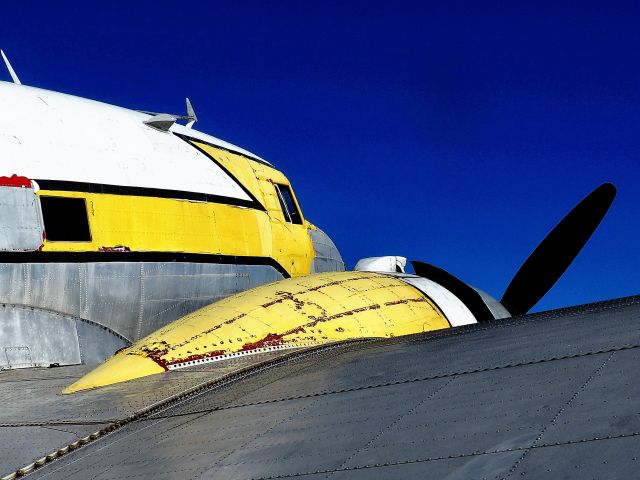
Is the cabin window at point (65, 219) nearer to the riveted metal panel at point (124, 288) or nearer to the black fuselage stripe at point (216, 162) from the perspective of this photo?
the riveted metal panel at point (124, 288)

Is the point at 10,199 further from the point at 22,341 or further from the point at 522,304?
the point at 522,304

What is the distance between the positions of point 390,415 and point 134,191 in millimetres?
9272

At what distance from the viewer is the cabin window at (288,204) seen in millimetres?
16047

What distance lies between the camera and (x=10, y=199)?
Answer: 10539mm

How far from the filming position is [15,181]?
419 inches

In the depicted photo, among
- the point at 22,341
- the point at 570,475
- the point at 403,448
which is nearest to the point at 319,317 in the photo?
the point at 22,341

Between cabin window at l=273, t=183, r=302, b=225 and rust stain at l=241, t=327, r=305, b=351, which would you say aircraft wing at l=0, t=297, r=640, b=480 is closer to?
rust stain at l=241, t=327, r=305, b=351

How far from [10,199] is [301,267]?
6923 mm

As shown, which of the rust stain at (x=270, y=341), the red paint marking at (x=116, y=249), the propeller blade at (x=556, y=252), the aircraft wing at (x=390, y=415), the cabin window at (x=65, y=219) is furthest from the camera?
the propeller blade at (x=556, y=252)

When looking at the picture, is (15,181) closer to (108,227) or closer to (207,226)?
(108,227)

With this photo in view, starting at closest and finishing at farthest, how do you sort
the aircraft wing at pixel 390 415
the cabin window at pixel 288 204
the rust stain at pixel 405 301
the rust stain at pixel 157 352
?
1. the aircraft wing at pixel 390 415
2. the rust stain at pixel 157 352
3. the rust stain at pixel 405 301
4. the cabin window at pixel 288 204

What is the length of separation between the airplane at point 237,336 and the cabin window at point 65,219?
0.03 metres

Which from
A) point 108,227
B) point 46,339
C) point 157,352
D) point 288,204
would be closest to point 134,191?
point 108,227

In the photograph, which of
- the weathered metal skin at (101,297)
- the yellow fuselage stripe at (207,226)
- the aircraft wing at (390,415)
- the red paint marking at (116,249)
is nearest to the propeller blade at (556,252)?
the yellow fuselage stripe at (207,226)
